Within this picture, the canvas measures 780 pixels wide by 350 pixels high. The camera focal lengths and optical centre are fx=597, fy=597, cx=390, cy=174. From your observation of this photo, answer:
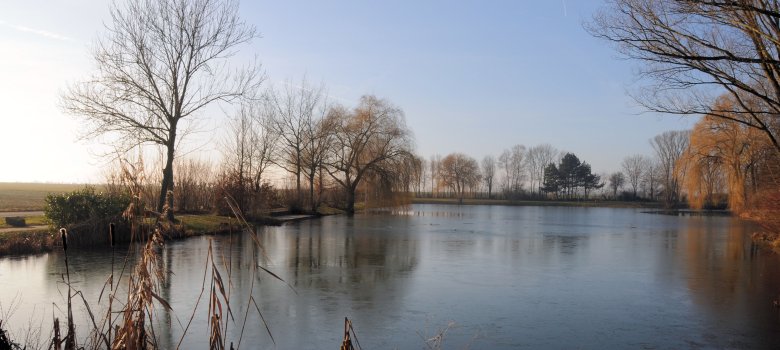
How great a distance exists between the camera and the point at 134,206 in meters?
3.44

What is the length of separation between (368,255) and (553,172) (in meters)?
75.7

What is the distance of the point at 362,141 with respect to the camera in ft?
137

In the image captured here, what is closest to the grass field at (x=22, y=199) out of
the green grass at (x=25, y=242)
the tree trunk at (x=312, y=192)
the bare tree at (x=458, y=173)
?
the green grass at (x=25, y=242)

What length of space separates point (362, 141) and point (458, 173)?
3988 centimetres

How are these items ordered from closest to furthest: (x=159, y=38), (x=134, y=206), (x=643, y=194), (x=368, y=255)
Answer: (x=134, y=206)
(x=368, y=255)
(x=159, y=38)
(x=643, y=194)

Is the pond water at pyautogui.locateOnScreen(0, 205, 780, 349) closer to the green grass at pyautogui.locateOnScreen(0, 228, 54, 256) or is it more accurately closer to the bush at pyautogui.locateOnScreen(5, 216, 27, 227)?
the green grass at pyautogui.locateOnScreen(0, 228, 54, 256)

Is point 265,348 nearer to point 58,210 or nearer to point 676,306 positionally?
point 676,306

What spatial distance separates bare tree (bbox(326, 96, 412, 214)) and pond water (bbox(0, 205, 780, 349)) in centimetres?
2363

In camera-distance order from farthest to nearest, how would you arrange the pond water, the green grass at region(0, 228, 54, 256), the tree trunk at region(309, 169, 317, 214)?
the tree trunk at region(309, 169, 317, 214) → the green grass at region(0, 228, 54, 256) → the pond water

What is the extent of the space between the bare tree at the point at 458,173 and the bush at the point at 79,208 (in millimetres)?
64799

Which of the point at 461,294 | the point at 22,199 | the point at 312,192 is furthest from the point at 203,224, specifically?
the point at 22,199

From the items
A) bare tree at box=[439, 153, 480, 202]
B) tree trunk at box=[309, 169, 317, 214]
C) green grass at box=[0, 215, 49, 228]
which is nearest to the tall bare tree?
tree trunk at box=[309, 169, 317, 214]

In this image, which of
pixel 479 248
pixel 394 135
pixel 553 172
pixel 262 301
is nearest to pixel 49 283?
pixel 262 301

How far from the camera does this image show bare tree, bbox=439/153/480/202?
79.9 m
